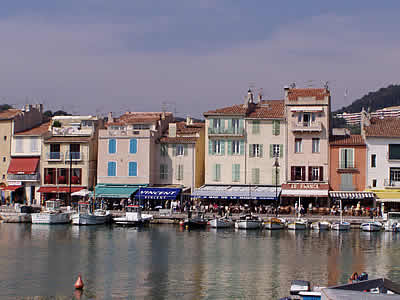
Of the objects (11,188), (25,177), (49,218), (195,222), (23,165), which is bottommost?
(195,222)

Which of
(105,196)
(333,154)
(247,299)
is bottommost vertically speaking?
(247,299)

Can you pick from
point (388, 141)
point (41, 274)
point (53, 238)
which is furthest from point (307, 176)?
point (41, 274)

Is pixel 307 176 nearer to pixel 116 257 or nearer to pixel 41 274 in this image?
pixel 116 257

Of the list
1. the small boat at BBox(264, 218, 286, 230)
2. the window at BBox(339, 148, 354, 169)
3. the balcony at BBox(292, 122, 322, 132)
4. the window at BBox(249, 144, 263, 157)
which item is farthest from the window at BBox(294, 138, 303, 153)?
the small boat at BBox(264, 218, 286, 230)

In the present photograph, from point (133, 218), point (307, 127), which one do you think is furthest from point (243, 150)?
point (133, 218)

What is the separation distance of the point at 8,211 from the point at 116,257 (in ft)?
94.2

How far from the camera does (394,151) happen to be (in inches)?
2746

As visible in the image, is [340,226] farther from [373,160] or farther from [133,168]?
[133,168]

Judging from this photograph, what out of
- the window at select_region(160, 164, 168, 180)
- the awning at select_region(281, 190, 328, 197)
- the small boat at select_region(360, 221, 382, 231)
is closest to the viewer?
the small boat at select_region(360, 221, 382, 231)

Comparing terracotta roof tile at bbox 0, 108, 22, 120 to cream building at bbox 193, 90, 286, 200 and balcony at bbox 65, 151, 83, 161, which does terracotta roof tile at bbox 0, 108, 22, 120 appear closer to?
balcony at bbox 65, 151, 83, 161

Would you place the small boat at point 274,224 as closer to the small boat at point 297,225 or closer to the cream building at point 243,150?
the small boat at point 297,225

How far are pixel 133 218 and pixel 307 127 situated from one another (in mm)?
20023

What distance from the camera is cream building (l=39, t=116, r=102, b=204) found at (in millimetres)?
77562

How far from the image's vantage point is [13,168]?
79.2 meters
